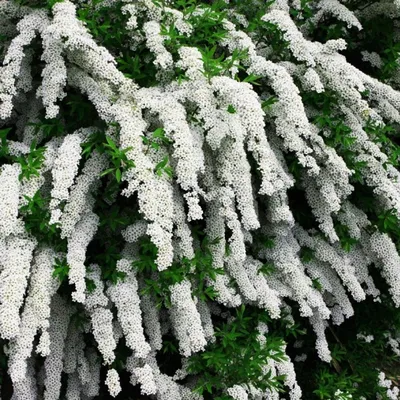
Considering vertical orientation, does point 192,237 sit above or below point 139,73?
below

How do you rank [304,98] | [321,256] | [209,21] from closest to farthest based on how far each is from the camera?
[209,21] → [304,98] → [321,256]

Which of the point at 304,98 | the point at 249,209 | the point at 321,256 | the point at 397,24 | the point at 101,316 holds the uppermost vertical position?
the point at 397,24

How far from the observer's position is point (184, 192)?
341cm

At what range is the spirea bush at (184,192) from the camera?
9.50ft

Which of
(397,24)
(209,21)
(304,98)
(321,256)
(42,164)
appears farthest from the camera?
(397,24)

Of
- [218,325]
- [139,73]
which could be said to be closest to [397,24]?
[139,73]

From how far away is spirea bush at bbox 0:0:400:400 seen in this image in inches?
114

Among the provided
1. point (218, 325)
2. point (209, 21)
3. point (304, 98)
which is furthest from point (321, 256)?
point (209, 21)

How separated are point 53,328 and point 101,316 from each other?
0.36 m

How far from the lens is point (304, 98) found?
12.0ft

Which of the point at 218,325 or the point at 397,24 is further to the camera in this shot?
the point at 397,24

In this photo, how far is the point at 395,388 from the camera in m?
4.48

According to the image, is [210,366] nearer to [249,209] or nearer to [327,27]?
[249,209]

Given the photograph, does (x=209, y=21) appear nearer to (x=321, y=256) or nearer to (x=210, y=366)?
(x=321, y=256)
